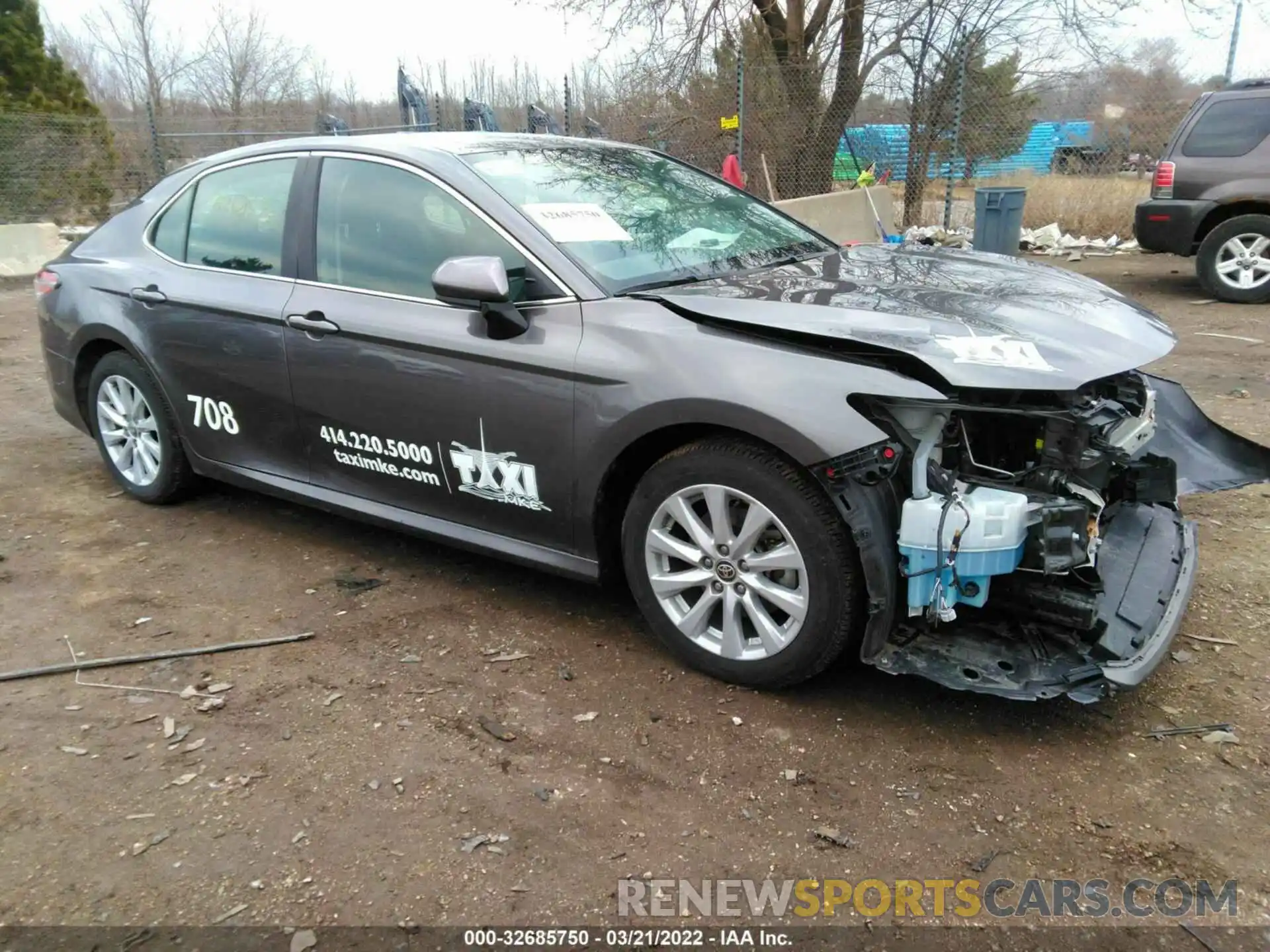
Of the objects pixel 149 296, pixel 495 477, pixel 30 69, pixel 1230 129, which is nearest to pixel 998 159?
pixel 1230 129

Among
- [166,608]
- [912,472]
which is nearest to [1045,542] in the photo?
[912,472]

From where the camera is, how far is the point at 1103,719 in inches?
113

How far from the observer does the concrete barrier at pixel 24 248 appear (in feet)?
Result: 43.3

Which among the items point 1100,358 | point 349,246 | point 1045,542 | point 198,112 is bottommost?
point 1045,542

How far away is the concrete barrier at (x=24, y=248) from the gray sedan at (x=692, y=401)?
1084cm

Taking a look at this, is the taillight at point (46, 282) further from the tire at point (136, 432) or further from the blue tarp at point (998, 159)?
the blue tarp at point (998, 159)

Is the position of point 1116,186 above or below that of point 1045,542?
above

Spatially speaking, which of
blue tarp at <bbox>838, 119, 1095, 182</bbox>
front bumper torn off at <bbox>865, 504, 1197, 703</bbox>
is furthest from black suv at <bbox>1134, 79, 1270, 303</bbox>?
front bumper torn off at <bbox>865, 504, 1197, 703</bbox>

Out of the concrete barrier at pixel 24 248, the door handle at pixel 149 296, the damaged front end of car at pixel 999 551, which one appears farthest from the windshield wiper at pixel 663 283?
the concrete barrier at pixel 24 248

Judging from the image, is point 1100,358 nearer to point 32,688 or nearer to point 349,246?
point 349,246

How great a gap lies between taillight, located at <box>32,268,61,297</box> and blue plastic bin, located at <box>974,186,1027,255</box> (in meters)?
9.68

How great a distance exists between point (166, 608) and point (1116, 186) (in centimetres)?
1374

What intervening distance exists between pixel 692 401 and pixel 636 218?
1059mm

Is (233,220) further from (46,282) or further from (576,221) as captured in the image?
(576,221)
